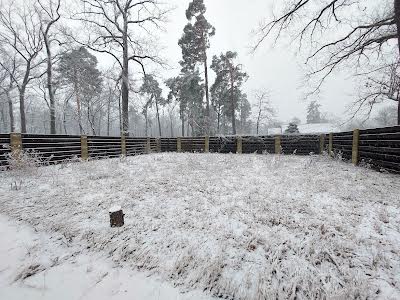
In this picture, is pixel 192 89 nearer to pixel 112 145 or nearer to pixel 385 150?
pixel 112 145

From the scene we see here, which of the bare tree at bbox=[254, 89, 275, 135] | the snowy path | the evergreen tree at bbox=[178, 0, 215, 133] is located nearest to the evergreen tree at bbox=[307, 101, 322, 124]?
the bare tree at bbox=[254, 89, 275, 135]

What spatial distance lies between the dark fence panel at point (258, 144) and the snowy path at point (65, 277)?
39.4ft

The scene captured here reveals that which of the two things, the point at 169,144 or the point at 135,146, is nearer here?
the point at 135,146

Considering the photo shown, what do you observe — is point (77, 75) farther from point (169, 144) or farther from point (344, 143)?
point (344, 143)

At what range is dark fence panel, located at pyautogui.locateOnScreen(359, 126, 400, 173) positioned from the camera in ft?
18.9

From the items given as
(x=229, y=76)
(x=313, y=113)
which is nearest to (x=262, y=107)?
(x=229, y=76)

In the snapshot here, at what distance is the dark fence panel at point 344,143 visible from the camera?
858cm

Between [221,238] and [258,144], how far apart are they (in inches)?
469

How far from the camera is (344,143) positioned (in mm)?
9141

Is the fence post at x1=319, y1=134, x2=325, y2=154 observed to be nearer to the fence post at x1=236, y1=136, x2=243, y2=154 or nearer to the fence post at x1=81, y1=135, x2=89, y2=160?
the fence post at x1=236, y1=136, x2=243, y2=154

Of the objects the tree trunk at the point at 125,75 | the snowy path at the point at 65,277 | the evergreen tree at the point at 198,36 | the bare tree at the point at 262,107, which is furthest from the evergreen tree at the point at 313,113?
the snowy path at the point at 65,277

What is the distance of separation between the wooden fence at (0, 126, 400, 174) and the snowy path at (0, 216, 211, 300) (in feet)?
16.5

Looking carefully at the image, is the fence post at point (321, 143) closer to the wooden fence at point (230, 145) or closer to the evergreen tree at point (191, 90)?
the wooden fence at point (230, 145)

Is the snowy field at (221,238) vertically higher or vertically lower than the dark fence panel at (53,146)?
lower
